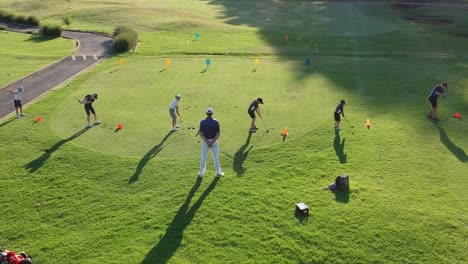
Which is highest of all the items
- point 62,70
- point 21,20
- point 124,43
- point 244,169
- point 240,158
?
point 21,20

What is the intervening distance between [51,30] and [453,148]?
39.0 metres

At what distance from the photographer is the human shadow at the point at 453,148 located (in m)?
16.5

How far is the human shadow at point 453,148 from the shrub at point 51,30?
124ft

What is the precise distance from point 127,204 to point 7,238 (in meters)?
3.62

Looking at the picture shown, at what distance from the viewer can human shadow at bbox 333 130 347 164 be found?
53.8ft

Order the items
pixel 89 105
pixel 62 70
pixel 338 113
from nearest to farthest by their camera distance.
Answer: pixel 338 113 → pixel 89 105 → pixel 62 70

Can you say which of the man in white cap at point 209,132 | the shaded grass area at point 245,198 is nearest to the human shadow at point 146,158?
the shaded grass area at point 245,198

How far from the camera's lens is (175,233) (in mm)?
12273

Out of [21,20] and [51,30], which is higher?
[21,20]

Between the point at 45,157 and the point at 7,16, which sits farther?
the point at 7,16

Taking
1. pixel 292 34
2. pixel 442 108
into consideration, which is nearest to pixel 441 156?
pixel 442 108

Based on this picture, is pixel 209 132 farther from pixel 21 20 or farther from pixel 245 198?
pixel 21 20

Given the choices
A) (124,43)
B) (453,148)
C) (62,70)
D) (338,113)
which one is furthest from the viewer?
(124,43)

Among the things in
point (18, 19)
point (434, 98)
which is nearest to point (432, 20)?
point (434, 98)
